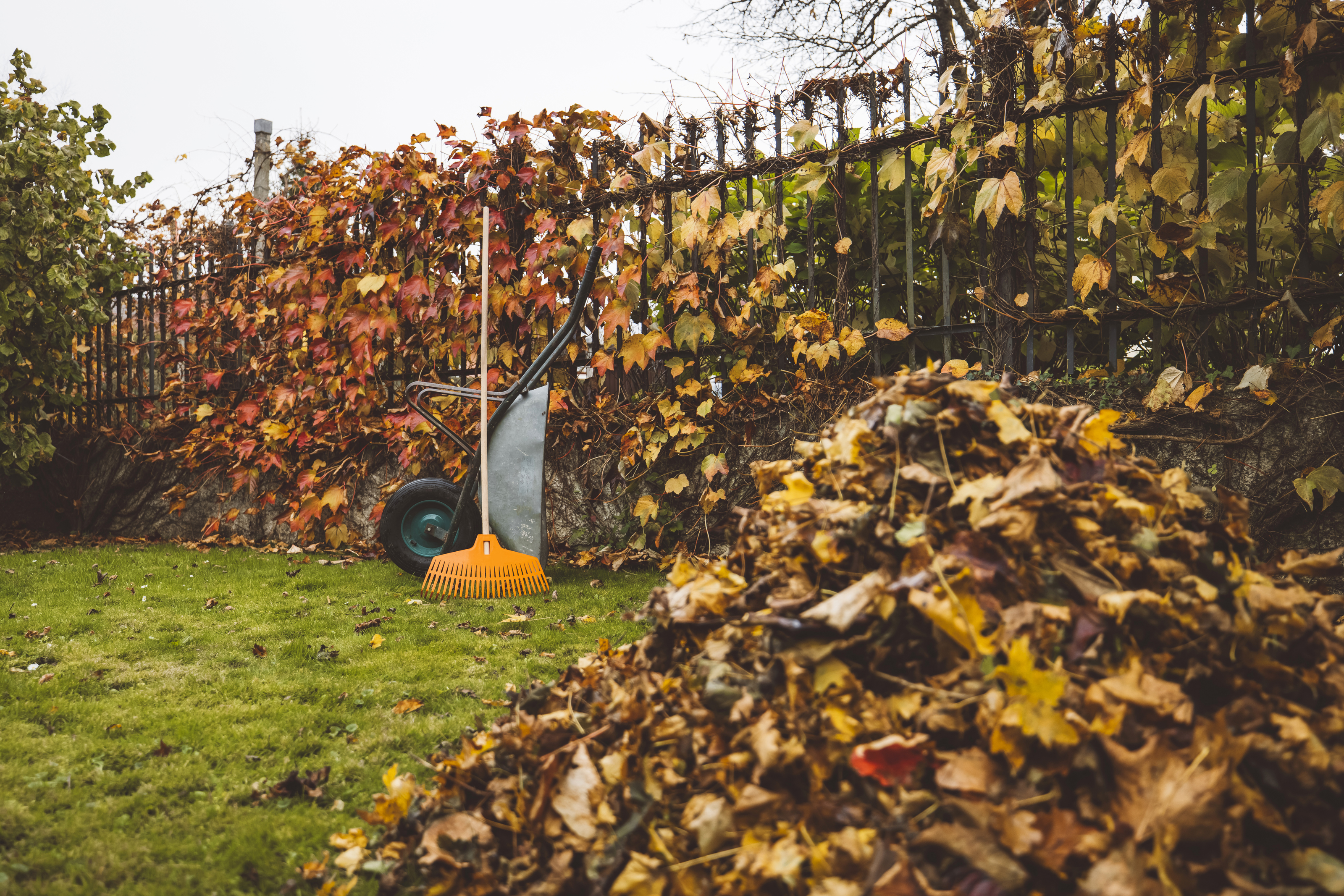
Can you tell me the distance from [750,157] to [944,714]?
2977 millimetres

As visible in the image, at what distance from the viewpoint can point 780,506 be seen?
1.43m

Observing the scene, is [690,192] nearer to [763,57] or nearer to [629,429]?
[629,429]

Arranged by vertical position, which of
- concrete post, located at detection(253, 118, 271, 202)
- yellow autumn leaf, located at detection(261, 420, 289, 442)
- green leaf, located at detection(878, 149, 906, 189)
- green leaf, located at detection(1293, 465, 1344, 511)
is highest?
concrete post, located at detection(253, 118, 271, 202)

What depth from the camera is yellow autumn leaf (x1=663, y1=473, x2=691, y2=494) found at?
3551mm

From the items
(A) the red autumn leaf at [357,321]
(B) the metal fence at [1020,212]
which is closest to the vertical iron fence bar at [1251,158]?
(B) the metal fence at [1020,212]

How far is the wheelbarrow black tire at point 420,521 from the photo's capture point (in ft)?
11.4

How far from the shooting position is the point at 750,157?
3395 mm

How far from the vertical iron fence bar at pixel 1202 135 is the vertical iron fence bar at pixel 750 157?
1.67 metres

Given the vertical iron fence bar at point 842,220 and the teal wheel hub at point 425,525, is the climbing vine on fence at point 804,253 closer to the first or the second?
the vertical iron fence bar at point 842,220

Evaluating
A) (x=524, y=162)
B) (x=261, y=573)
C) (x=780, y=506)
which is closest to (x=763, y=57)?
(x=524, y=162)

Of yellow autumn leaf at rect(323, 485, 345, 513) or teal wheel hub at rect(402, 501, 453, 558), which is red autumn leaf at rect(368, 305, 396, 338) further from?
teal wheel hub at rect(402, 501, 453, 558)

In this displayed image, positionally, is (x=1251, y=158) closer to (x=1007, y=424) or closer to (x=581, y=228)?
(x=1007, y=424)

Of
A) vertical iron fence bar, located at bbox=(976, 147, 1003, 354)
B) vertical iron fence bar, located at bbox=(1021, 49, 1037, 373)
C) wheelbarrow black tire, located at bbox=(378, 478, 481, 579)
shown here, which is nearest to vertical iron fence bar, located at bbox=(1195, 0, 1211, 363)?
vertical iron fence bar, located at bbox=(1021, 49, 1037, 373)

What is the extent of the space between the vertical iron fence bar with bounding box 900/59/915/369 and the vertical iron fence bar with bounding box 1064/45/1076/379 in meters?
0.55
